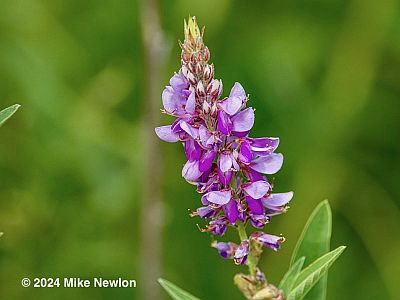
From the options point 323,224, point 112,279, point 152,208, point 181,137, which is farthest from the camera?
point 112,279

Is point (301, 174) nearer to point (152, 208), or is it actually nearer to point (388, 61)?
point (388, 61)

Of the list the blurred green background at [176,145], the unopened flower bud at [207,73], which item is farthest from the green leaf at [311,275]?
the blurred green background at [176,145]

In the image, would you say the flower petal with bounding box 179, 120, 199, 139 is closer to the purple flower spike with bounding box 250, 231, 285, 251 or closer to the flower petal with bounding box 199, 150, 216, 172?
the flower petal with bounding box 199, 150, 216, 172

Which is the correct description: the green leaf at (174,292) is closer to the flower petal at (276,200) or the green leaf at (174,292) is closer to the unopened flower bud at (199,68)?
the flower petal at (276,200)

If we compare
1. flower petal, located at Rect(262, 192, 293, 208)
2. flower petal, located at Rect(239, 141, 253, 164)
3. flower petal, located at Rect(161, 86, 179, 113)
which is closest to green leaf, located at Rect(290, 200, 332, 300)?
flower petal, located at Rect(262, 192, 293, 208)

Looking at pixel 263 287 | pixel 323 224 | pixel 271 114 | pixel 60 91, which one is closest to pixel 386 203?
pixel 271 114

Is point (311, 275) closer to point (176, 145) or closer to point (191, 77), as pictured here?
point (191, 77)
